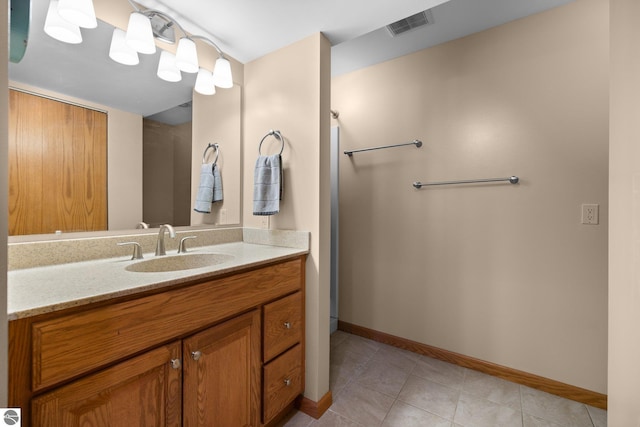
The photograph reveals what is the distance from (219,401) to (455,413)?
1.28 m

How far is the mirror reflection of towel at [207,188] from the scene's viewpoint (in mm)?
1719

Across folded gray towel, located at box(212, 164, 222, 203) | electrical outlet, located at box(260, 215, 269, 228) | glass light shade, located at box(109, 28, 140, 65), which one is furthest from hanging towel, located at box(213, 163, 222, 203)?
glass light shade, located at box(109, 28, 140, 65)

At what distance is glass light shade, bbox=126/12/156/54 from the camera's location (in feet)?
4.13

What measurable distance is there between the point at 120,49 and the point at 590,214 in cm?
260

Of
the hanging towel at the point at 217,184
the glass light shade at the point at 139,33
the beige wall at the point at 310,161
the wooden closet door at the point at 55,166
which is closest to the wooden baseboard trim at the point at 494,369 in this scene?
the beige wall at the point at 310,161

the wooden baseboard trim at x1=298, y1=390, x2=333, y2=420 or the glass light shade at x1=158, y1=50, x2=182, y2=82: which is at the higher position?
the glass light shade at x1=158, y1=50, x2=182, y2=82

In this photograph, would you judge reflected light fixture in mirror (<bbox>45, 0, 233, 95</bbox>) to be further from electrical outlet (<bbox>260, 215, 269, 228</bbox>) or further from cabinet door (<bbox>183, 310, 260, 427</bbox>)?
cabinet door (<bbox>183, 310, 260, 427</bbox>)

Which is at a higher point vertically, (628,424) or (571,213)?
(571,213)

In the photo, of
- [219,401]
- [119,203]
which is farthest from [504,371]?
[119,203]

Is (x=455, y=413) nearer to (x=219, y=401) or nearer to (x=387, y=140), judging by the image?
(x=219, y=401)

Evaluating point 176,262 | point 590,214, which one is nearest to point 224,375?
point 176,262

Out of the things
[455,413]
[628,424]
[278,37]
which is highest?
[278,37]

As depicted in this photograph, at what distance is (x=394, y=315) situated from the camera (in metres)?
2.23

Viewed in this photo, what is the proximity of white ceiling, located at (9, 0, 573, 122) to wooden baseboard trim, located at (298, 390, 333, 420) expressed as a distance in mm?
1796
